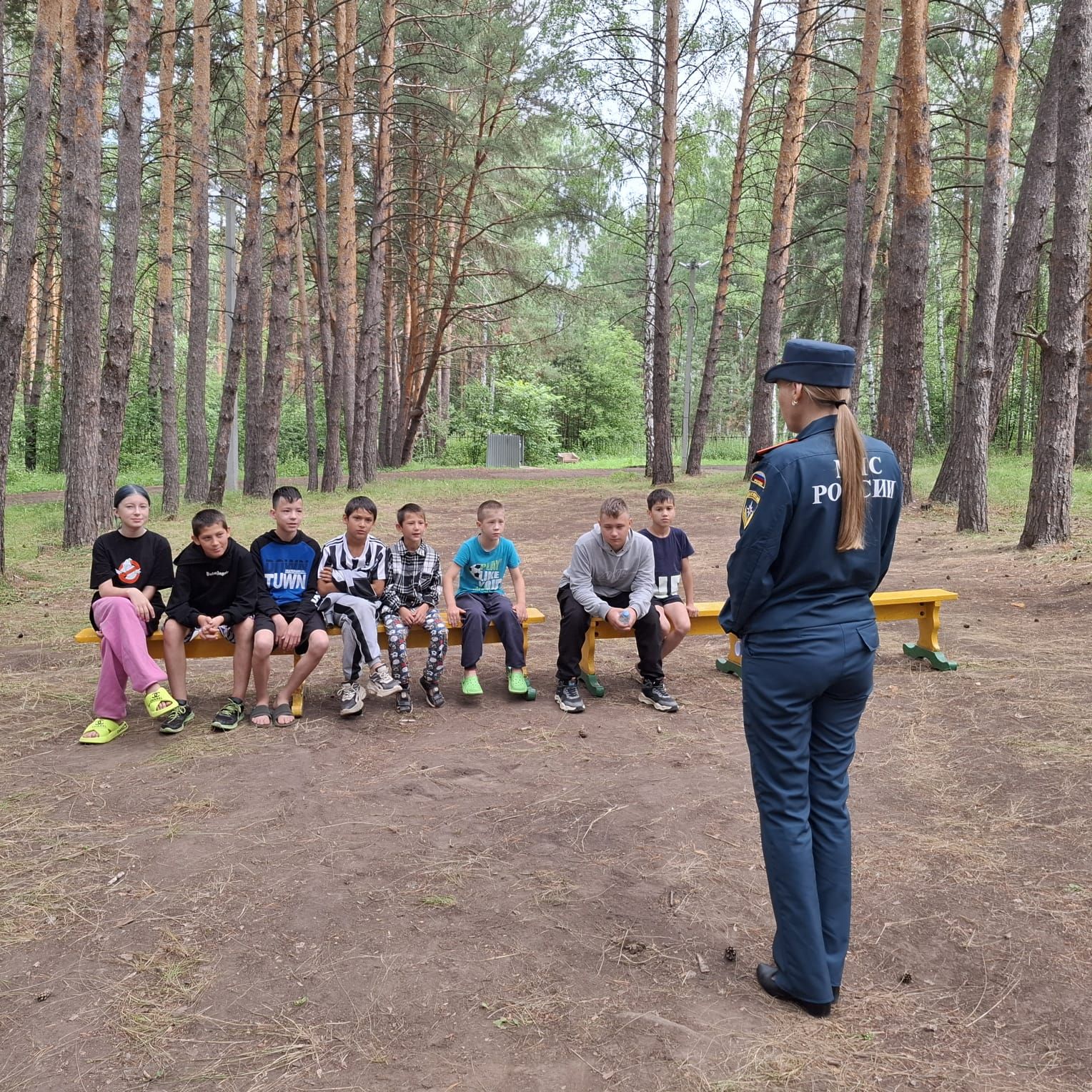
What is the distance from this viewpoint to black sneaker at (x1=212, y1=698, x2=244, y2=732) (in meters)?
5.29

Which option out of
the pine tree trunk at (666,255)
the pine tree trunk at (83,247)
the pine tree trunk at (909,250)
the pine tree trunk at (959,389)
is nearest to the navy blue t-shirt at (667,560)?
the pine tree trunk at (909,250)

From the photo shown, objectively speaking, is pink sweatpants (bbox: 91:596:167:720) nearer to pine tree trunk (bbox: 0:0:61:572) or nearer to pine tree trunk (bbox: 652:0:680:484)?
pine tree trunk (bbox: 0:0:61:572)

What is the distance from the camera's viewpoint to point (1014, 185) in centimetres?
→ 3103

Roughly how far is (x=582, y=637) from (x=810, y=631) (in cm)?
320

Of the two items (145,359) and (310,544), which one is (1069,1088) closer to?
(310,544)

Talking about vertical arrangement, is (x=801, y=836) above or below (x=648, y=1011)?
above

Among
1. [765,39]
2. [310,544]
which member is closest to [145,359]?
[765,39]

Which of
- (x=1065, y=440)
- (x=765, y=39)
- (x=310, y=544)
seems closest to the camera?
(x=310, y=544)

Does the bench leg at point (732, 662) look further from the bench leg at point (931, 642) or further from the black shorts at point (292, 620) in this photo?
the black shorts at point (292, 620)

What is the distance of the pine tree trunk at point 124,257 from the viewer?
11477 millimetres

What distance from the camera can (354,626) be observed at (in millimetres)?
5613

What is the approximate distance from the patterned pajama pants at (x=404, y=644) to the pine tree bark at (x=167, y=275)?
10459mm

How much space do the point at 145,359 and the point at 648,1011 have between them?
32.3 m

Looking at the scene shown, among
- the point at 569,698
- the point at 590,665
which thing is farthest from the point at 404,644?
the point at 590,665
